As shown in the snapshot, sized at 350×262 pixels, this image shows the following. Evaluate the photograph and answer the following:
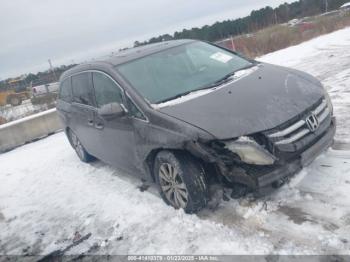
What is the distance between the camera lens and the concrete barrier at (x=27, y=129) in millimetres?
11141

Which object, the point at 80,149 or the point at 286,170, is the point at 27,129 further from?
the point at 286,170

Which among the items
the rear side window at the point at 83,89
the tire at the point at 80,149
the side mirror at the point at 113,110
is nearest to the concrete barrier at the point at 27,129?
the tire at the point at 80,149

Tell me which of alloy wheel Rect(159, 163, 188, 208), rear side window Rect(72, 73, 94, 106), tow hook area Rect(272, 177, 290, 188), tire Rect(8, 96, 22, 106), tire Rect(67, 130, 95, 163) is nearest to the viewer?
tow hook area Rect(272, 177, 290, 188)

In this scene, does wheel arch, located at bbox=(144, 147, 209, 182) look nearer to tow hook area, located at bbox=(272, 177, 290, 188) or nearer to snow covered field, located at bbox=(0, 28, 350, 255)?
snow covered field, located at bbox=(0, 28, 350, 255)

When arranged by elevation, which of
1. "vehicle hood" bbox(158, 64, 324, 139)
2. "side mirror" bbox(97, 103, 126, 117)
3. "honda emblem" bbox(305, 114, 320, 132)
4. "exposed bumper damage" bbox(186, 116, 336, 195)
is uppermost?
"side mirror" bbox(97, 103, 126, 117)

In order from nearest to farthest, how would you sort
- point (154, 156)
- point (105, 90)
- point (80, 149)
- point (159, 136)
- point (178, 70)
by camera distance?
1. point (159, 136)
2. point (154, 156)
3. point (178, 70)
4. point (105, 90)
5. point (80, 149)

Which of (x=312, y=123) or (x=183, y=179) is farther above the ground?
(x=312, y=123)

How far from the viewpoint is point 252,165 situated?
3779 mm

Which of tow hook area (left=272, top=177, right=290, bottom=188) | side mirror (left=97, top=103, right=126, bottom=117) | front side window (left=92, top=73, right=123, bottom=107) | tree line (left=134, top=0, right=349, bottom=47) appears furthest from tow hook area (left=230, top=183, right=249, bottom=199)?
tree line (left=134, top=0, right=349, bottom=47)

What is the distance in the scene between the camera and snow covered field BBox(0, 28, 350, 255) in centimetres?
364

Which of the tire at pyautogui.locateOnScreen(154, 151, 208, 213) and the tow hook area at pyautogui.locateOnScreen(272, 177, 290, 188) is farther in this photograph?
the tire at pyautogui.locateOnScreen(154, 151, 208, 213)

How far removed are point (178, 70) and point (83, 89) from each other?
182 centimetres

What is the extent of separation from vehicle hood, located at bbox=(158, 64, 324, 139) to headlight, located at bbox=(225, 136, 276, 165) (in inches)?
3.4

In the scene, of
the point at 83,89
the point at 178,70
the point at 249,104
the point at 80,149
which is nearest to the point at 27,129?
the point at 80,149
